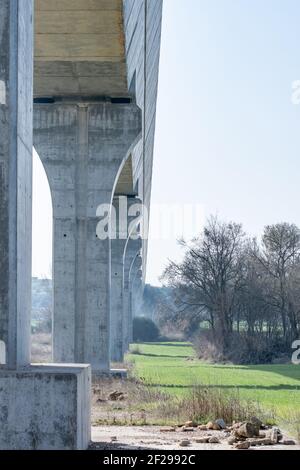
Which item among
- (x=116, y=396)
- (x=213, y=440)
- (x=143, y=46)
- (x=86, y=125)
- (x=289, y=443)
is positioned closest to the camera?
(x=213, y=440)

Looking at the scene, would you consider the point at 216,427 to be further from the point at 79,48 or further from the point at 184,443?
the point at 79,48

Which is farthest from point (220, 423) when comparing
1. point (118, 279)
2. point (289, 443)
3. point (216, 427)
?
point (118, 279)

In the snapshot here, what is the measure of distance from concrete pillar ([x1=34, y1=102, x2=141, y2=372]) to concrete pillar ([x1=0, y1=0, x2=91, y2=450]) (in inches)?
571

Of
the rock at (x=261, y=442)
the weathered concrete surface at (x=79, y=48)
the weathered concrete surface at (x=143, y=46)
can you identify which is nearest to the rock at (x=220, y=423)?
the rock at (x=261, y=442)

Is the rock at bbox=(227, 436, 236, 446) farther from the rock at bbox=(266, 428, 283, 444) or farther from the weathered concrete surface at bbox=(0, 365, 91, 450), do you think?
the weathered concrete surface at bbox=(0, 365, 91, 450)

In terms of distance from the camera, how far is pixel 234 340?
53.1 metres

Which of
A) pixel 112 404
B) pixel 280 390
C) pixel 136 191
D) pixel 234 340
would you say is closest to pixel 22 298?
pixel 112 404

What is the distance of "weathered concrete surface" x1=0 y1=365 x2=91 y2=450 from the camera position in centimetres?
866

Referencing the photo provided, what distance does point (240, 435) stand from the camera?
11172 millimetres

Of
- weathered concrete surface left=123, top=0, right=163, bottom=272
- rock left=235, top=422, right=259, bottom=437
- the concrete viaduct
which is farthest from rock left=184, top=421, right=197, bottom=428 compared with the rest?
weathered concrete surface left=123, top=0, right=163, bottom=272

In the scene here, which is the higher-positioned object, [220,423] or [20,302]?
[20,302]

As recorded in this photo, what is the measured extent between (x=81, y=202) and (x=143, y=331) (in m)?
83.6

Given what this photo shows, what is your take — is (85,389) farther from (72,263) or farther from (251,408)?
(72,263)
